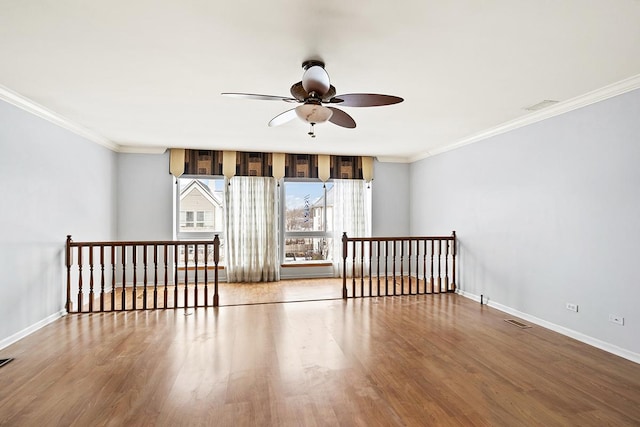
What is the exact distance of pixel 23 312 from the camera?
344 centimetres

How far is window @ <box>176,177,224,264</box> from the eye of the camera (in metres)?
6.36

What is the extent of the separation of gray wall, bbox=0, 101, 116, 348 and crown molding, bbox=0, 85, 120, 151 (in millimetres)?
61

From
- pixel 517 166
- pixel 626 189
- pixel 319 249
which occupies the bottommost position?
pixel 319 249

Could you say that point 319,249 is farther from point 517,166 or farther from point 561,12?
point 561,12

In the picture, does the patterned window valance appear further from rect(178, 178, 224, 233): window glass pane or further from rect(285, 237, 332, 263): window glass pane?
rect(285, 237, 332, 263): window glass pane

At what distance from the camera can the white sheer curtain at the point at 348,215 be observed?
6.75 meters

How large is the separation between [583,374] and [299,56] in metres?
3.38

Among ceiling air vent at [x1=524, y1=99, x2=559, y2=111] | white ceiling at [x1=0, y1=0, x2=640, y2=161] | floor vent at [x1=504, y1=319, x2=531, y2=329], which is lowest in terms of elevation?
floor vent at [x1=504, y1=319, x2=531, y2=329]

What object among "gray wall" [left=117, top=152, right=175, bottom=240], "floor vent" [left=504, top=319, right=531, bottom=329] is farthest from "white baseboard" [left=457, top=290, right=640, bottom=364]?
"gray wall" [left=117, top=152, right=175, bottom=240]

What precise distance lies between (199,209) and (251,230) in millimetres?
1116

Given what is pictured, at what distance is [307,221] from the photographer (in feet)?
22.5

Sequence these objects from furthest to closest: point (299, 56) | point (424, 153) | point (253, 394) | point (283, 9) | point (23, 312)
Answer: point (424, 153)
point (23, 312)
point (299, 56)
point (253, 394)
point (283, 9)

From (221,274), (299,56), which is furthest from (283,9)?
(221,274)

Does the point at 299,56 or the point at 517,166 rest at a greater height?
the point at 299,56
